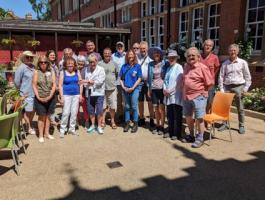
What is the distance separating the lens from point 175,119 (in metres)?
5.66

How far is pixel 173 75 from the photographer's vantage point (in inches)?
215

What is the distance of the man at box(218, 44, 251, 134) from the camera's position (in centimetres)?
580

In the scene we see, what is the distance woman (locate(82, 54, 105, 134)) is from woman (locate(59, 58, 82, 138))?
0.70 ft

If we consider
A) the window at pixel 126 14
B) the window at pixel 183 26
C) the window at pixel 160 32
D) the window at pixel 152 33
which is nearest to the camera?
the window at pixel 183 26

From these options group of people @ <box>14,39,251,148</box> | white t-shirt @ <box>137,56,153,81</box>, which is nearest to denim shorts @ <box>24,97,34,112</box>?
group of people @ <box>14,39,251,148</box>

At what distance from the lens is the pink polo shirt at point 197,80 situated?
16.6ft

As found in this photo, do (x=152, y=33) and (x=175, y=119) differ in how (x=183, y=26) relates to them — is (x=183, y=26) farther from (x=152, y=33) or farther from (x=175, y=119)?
(x=175, y=119)

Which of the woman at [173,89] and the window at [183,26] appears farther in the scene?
the window at [183,26]

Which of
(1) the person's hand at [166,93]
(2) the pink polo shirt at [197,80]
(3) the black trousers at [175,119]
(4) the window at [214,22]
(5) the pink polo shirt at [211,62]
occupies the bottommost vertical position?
(3) the black trousers at [175,119]

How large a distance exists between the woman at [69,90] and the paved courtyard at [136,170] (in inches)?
18.4

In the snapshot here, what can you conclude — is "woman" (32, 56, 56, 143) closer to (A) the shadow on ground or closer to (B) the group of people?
(B) the group of people

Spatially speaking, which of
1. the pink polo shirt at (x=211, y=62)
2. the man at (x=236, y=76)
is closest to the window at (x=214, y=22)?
the man at (x=236, y=76)

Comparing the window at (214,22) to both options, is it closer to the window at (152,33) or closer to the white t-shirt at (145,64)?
the window at (152,33)

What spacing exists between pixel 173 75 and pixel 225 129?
6.48ft
